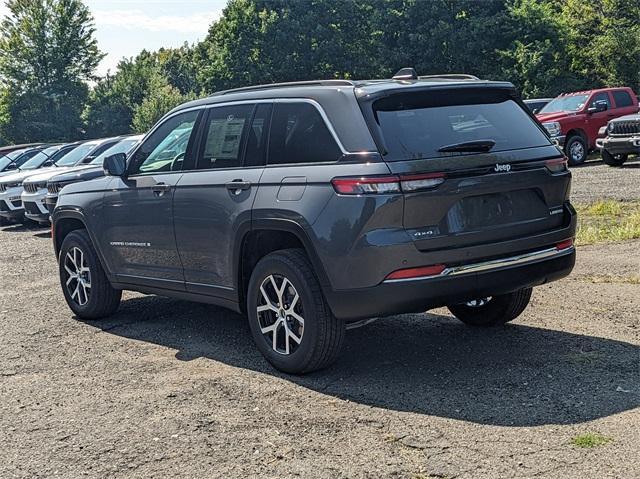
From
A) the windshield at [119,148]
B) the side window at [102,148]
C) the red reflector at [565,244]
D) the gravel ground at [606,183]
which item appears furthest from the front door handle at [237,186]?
the side window at [102,148]

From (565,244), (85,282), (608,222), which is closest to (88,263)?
(85,282)

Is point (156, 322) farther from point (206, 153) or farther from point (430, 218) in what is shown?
point (430, 218)

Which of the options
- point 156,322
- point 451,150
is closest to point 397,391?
point 451,150

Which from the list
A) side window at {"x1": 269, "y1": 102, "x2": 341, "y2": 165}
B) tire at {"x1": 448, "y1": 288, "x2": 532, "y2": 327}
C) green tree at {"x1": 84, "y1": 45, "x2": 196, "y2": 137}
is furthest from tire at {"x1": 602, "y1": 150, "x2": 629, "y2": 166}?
green tree at {"x1": 84, "y1": 45, "x2": 196, "y2": 137}

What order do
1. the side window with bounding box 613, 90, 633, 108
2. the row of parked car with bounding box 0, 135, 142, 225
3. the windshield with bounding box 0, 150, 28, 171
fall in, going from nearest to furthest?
the row of parked car with bounding box 0, 135, 142, 225 → the windshield with bounding box 0, 150, 28, 171 → the side window with bounding box 613, 90, 633, 108

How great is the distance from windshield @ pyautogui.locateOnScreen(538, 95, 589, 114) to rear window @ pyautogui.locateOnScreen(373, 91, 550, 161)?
17.8 metres

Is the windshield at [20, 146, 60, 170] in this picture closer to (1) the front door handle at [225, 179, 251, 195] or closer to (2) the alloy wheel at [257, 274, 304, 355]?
(1) the front door handle at [225, 179, 251, 195]

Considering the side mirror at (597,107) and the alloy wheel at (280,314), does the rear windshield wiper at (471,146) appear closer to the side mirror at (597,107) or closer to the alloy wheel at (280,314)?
the alloy wheel at (280,314)

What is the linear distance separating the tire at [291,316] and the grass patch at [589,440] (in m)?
1.72

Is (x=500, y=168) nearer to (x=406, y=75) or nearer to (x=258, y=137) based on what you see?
(x=406, y=75)

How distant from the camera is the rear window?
515 cm

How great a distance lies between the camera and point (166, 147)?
6883 mm

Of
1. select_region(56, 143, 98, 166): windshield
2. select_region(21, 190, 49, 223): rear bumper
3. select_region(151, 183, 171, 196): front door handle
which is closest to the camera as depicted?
select_region(151, 183, 171, 196): front door handle

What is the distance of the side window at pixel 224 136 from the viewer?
6.12 metres
